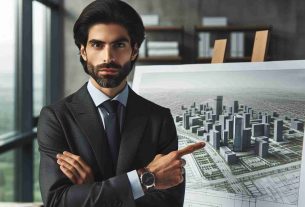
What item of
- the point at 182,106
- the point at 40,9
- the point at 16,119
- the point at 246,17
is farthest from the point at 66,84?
the point at 182,106

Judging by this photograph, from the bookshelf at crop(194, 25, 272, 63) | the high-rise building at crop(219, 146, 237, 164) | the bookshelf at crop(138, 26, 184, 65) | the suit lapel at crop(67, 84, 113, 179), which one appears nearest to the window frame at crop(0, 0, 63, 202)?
the bookshelf at crop(138, 26, 184, 65)

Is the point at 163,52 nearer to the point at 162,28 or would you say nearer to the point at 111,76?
the point at 162,28

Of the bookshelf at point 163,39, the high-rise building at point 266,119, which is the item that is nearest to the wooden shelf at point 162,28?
the bookshelf at point 163,39

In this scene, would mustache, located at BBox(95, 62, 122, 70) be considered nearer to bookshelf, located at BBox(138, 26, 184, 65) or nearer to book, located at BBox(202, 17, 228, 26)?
bookshelf, located at BBox(138, 26, 184, 65)

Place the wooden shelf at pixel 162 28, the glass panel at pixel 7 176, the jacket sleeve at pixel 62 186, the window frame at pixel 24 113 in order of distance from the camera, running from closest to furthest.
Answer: the jacket sleeve at pixel 62 186 → the glass panel at pixel 7 176 → the window frame at pixel 24 113 → the wooden shelf at pixel 162 28

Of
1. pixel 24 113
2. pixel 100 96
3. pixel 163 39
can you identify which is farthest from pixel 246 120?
pixel 163 39

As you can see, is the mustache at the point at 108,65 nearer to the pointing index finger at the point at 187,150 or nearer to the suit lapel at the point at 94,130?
the suit lapel at the point at 94,130

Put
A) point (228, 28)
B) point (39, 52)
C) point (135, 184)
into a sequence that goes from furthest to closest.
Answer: point (228, 28) < point (39, 52) < point (135, 184)

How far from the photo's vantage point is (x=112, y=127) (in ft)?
2.65

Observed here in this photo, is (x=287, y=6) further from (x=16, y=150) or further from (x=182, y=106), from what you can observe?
(x=182, y=106)

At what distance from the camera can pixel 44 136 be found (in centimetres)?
80

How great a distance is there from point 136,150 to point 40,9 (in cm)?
336

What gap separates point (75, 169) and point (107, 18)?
29 cm

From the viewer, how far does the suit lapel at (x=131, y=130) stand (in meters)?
0.79
